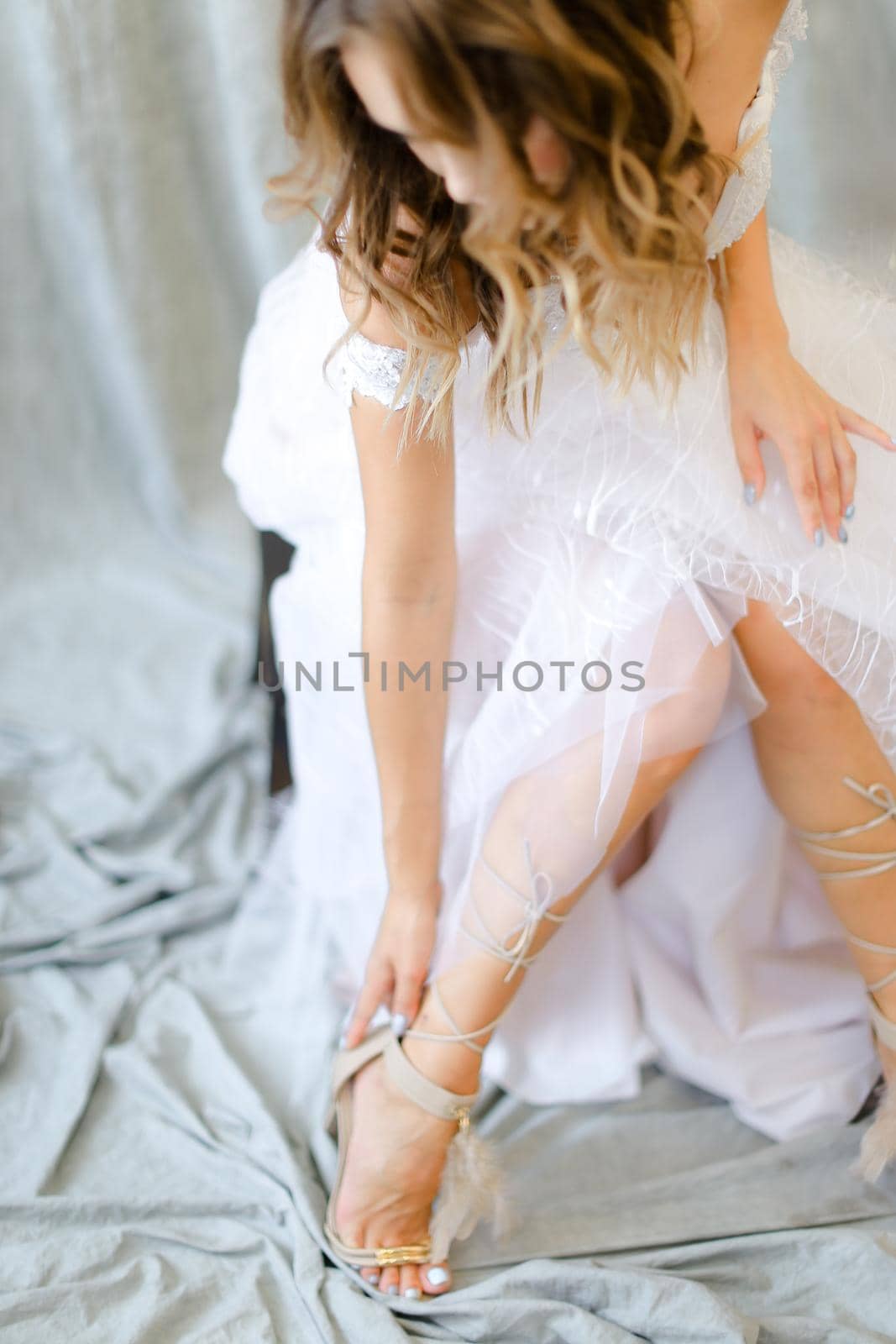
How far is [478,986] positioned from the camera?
88 cm

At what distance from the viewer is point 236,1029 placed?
3.61ft

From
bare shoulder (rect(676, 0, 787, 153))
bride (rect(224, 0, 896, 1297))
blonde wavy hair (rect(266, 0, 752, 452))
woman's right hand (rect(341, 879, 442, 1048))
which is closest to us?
blonde wavy hair (rect(266, 0, 752, 452))

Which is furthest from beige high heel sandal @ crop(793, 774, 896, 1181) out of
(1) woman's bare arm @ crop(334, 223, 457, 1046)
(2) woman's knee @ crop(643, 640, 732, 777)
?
(1) woman's bare arm @ crop(334, 223, 457, 1046)

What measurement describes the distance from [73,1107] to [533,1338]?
43 cm

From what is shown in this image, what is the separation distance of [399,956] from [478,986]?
89 millimetres

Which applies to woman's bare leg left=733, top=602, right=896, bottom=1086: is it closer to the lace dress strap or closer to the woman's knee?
the woman's knee

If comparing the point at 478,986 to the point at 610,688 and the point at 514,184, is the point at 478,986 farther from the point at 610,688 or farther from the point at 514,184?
the point at 514,184

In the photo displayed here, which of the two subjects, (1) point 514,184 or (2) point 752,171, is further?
(2) point 752,171

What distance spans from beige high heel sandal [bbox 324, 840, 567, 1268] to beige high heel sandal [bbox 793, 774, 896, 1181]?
207 millimetres

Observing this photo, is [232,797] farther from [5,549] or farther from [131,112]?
[131,112]

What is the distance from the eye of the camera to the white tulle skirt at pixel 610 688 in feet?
2.74

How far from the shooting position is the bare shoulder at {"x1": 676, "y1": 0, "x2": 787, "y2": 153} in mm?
817

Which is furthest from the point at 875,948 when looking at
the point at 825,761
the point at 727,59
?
the point at 727,59

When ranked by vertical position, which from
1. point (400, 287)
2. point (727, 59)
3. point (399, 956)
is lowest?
point (399, 956)
